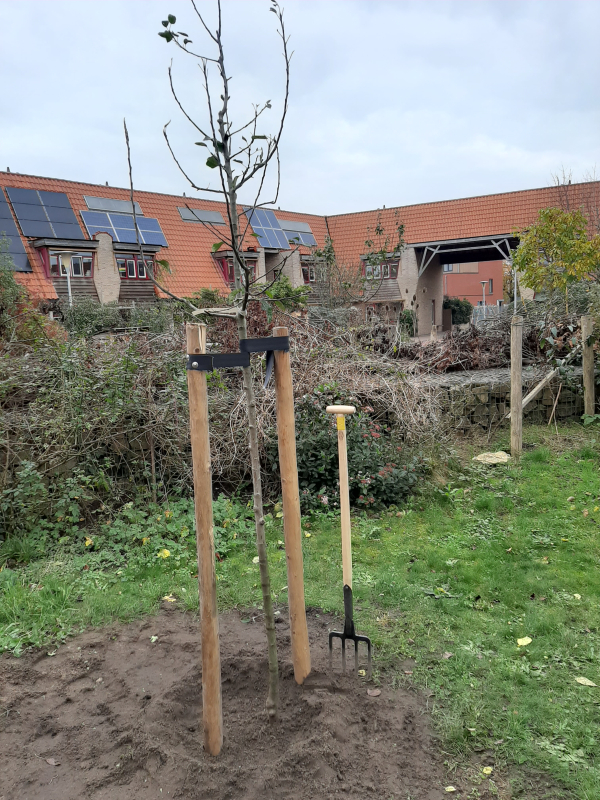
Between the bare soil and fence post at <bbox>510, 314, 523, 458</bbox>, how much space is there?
16.3 feet

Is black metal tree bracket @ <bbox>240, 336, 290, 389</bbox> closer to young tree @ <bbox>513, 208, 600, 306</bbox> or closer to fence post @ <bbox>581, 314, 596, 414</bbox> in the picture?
fence post @ <bbox>581, 314, 596, 414</bbox>

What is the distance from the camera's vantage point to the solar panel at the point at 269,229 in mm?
27484

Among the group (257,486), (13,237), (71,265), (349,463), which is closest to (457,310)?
(71,265)

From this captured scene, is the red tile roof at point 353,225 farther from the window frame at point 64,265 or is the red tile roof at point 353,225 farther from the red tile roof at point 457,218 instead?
the window frame at point 64,265

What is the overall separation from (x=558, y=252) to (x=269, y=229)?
17196 millimetres

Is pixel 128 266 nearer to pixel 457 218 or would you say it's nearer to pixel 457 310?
pixel 457 218

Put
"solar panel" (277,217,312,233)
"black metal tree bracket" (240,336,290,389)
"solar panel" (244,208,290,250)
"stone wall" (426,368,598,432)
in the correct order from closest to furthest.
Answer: "black metal tree bracket" (240,336,290,389) → "stone wall" (426,368,598,432) → "solar panel" (244,208,290,250) → "solar panel" (277,217,312,233)

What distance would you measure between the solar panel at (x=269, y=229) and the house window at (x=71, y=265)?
25.3 feet

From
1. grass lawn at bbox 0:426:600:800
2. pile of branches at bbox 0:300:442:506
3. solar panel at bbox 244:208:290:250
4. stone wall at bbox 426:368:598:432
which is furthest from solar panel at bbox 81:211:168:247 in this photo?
grass lawn at bbox 0:426:600:800

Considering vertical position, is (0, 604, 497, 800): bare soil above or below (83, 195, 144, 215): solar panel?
below

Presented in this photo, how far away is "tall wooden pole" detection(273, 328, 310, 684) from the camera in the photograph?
109 inches

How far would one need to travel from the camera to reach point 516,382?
24.5 feet

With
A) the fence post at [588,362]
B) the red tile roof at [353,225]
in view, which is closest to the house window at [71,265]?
the red tile roof at [353,225]

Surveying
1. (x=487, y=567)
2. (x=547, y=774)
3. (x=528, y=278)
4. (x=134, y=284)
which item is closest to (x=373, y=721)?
(x=547, y=774)
